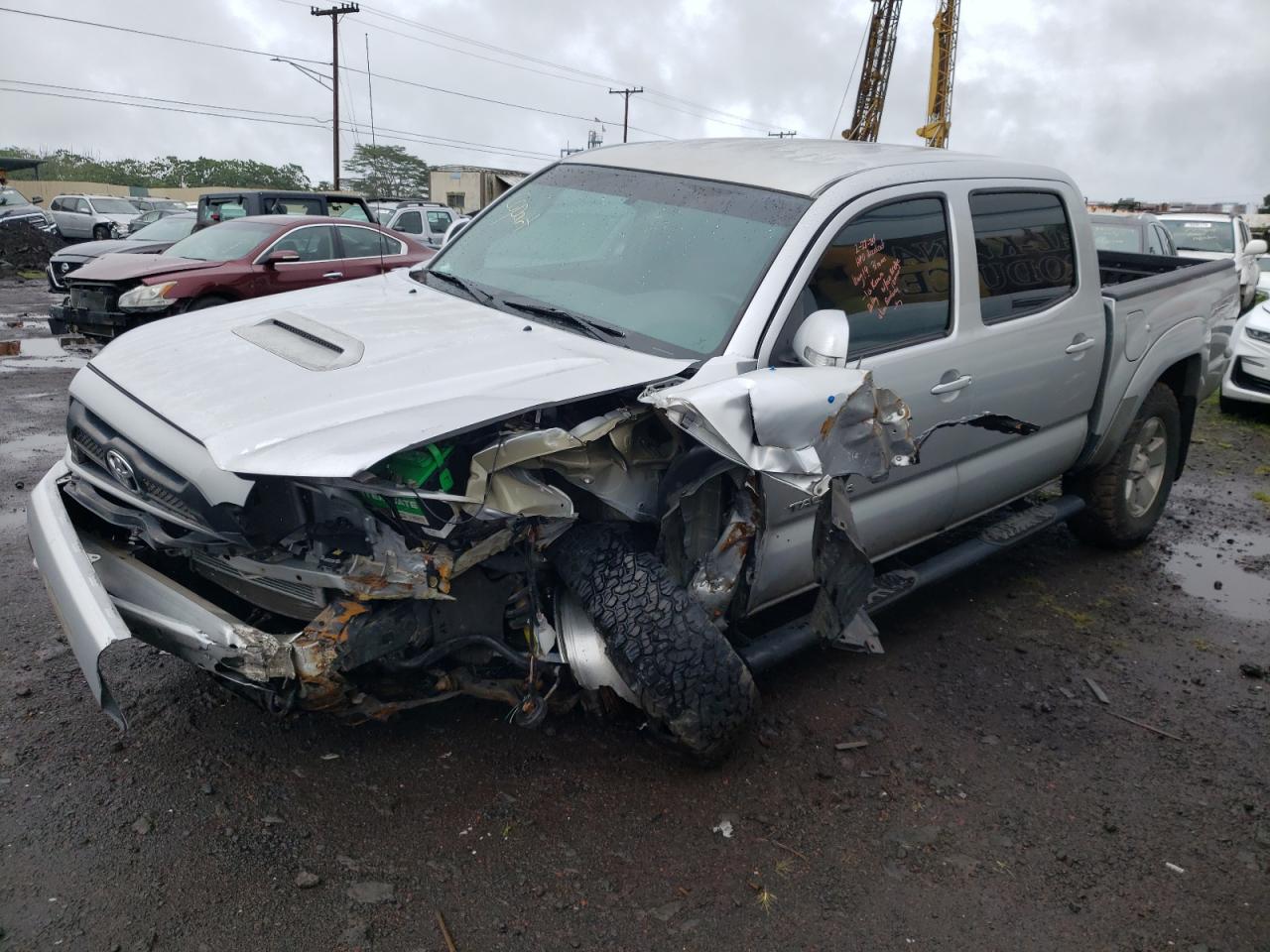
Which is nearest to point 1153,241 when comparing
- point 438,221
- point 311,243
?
point 311,243

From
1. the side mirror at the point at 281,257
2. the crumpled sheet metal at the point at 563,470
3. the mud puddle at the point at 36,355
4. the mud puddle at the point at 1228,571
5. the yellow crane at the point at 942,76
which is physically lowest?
the mud puddle at the point at 36,355

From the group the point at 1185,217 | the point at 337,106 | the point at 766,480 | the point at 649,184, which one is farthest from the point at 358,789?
the point at 337,106

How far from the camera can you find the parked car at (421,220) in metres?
17.8

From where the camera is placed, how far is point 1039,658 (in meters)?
4.14

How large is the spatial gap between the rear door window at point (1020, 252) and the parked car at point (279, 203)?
34.7 feet

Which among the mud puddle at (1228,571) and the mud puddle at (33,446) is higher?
the mud puddle at (1228,571)

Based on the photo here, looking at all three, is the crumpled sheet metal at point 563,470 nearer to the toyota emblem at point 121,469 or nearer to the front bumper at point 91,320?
the toyota emblem at point 121,469

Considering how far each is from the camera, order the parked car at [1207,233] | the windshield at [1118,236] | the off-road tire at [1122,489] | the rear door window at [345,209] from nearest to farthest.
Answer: the off-road tire at [1122,489]
the windshield at [1118,236]
the parked car at [1207,233]
the rear door window at [345,209]

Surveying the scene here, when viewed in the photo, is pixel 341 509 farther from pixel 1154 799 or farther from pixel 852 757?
pixel 1154 799

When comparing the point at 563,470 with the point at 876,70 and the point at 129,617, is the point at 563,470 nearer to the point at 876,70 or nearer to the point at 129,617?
the point at 129,617

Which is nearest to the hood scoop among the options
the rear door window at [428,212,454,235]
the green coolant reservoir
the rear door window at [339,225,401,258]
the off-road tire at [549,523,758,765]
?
the green coolant reservoir

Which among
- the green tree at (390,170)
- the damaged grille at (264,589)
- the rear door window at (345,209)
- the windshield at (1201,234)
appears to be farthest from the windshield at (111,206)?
the green tree at (390,170)

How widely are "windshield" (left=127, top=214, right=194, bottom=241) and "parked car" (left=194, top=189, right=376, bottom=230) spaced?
39 centimetres

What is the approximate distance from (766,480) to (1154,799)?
1672 millimetres
